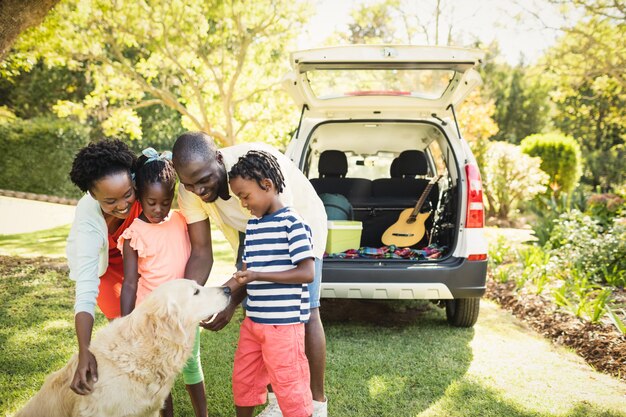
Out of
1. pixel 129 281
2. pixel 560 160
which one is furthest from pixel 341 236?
pixel 560 160

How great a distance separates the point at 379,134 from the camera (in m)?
5.77

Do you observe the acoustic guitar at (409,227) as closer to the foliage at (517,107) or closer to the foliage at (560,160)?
the foliage at (560,160)

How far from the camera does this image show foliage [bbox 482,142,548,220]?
12.1m

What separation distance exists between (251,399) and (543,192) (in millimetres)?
12037

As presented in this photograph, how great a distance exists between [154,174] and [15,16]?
2810mm

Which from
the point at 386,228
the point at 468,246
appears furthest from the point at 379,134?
the point at 468,246

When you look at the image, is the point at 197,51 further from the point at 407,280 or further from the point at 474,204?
the point at 407,280

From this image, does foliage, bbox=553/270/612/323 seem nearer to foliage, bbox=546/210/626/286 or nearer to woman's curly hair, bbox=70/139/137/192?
foliage, bbox=546/210/626/286

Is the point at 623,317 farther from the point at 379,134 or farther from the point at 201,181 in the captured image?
the point at 201,181

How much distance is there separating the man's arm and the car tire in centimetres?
264

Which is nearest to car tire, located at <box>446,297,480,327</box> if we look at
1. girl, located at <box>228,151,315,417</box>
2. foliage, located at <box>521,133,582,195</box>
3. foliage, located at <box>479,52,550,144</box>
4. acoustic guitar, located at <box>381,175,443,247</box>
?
acoustic guitar, located at <box>381,175,443,247</box>

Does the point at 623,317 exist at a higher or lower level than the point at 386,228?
lower

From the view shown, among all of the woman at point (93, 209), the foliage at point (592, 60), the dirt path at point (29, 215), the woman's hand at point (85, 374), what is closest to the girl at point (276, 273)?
the woman at point (93, 209)

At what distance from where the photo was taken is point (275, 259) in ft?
7.28
